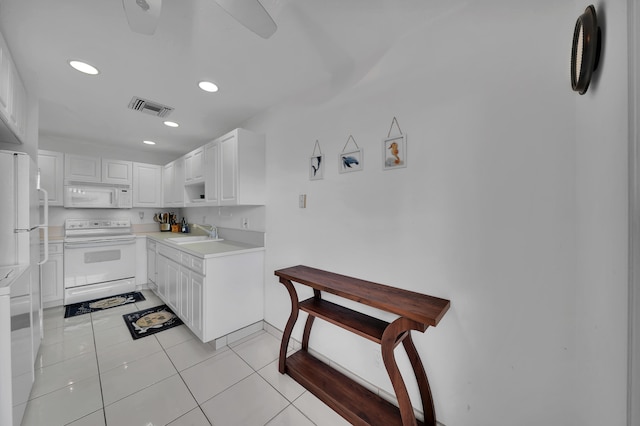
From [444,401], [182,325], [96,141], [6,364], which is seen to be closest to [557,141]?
[444,401]

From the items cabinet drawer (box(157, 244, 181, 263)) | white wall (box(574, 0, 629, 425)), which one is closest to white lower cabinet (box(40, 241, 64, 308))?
cabinet drawer (box(157, 244, 181, 263))

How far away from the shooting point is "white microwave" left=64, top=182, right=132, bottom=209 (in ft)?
10.4

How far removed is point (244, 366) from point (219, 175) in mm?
1879

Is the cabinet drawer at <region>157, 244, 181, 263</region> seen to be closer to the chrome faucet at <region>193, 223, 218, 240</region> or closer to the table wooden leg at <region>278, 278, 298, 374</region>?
the chrome faucet at <region>193, 223, 218, 240</region>

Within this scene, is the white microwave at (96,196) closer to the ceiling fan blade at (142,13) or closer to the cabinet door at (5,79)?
the cabinet door at (5,79)

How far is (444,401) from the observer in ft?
4.20

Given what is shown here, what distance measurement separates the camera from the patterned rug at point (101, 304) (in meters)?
2.78

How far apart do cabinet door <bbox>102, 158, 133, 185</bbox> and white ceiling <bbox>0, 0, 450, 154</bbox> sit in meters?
1.11

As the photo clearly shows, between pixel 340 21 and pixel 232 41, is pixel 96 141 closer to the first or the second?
pixel 232 41

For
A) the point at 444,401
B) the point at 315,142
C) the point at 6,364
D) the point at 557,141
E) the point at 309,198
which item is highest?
the point at 315,142

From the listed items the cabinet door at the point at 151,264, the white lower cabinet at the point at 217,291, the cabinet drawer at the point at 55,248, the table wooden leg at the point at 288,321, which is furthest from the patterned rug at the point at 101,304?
the table wooden leg at the point at 288,321

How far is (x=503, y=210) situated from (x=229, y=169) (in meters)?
2.30

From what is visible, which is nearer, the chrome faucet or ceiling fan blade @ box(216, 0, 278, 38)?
ceiling fan blade @ box(216, 0, 278, 38)

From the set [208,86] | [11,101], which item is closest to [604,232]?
[208,86]
